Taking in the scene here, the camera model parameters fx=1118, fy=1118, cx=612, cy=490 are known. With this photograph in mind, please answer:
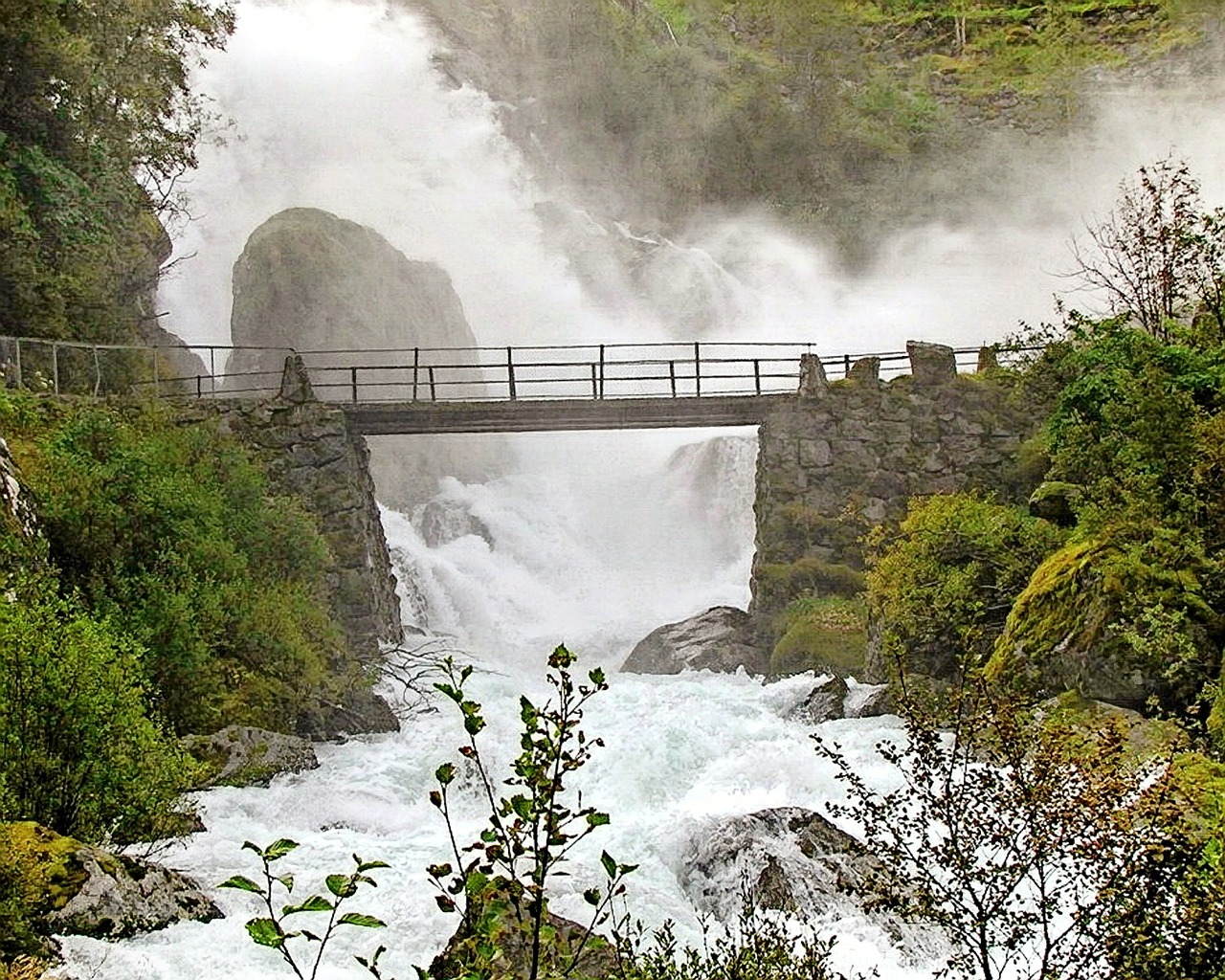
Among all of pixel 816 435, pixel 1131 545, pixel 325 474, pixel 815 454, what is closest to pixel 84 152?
pixel 325 474

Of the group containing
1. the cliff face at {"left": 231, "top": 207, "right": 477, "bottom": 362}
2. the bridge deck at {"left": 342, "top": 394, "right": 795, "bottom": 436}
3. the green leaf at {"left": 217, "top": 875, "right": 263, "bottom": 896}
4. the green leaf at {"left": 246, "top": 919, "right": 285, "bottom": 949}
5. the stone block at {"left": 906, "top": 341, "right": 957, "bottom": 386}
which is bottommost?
the green leaf at {"left": 246, "top": 919, "right": 285, "bottom": 949}

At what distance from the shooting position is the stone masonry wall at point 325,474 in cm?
1927

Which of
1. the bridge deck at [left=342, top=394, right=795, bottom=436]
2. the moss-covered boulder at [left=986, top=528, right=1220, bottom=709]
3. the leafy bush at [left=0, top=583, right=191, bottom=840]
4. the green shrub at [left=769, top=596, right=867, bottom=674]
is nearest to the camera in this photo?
the leafy bush at [left=0, top=583, right=191, bottom=840]

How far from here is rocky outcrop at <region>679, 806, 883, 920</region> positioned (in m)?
8.47

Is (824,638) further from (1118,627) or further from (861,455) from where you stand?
(1118,627)

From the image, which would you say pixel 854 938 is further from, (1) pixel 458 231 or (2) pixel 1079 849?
(1) pixel 458 231

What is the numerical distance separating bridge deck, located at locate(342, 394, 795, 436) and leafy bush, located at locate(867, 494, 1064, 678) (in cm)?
510

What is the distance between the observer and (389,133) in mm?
50406

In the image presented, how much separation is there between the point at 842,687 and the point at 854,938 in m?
8.11

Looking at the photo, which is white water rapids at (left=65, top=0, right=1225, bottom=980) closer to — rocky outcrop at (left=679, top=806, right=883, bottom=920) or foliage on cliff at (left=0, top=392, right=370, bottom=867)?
rocky outcrop at (left=679, top=806, right=883, bottom=920)

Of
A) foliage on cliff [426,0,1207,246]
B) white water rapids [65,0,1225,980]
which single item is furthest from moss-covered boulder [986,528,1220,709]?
foliage on cliff [426,0,1207,246]

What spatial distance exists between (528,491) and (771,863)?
2591 centimetres

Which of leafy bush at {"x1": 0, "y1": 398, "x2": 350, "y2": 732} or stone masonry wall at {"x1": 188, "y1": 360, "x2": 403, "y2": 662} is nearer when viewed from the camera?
leafy bush at {"x1": 0, "y1": 398, "x2": 350, "y2": 732}

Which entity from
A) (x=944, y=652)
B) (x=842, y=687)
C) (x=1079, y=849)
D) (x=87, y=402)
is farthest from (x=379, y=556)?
(x=1079, y=849)
